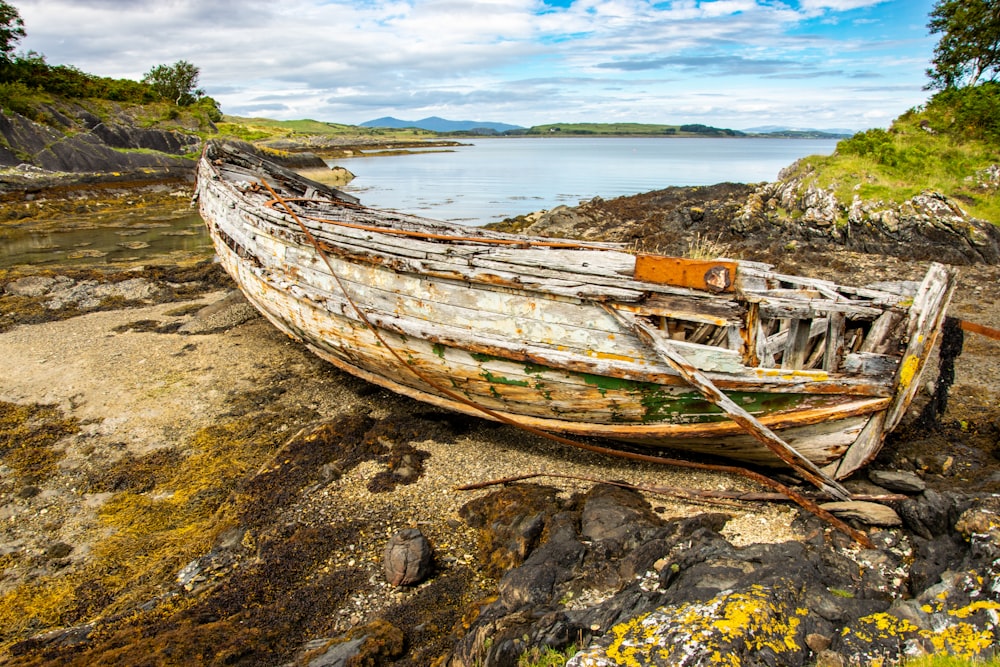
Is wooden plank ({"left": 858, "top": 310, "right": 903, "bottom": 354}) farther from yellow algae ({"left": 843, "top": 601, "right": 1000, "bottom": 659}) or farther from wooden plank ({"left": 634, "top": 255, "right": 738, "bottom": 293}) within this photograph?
yellow algae ({"left": 843, "top": 601, "right": 1000, "bottom": 659})

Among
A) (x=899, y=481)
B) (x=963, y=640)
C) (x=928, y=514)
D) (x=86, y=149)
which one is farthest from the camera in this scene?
(x=86, y=149)

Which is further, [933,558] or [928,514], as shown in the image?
[928,514]

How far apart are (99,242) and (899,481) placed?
22.1 metres

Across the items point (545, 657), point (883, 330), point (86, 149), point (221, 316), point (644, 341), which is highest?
point (86, 149)

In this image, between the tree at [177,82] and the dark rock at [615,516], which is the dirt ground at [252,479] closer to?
the dark rock at [615,516]

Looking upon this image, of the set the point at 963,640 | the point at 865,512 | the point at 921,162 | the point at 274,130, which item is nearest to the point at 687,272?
the point at 865,512

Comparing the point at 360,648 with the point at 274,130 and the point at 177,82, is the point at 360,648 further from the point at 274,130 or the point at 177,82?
the point at 274,130

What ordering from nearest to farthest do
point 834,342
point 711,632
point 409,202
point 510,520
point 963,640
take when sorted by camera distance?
point 963,640 → point 711,632 → point 834,342 → point 510,520 → point 409,202

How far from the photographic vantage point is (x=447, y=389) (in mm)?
6797

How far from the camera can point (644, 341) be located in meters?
5.32

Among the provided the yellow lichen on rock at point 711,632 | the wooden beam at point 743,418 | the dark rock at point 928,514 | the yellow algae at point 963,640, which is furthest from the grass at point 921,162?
the yellow lichen on rock at point 711,632

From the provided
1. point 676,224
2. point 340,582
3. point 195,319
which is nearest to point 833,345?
point 340,582

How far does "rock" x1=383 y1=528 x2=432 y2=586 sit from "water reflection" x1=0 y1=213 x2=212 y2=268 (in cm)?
1561

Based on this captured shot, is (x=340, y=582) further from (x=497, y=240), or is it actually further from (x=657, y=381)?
(x=497, y=240)
